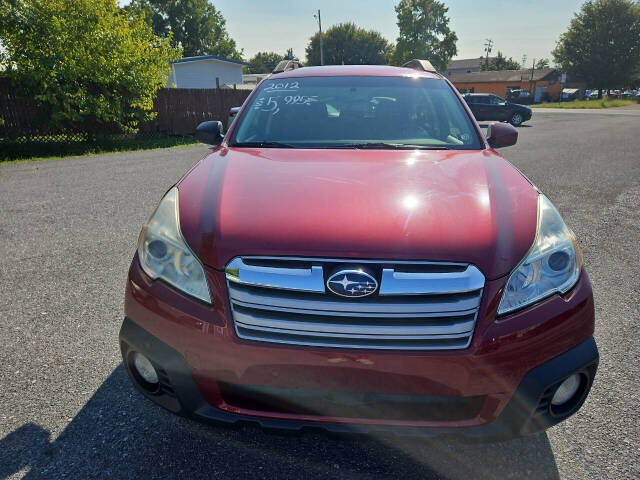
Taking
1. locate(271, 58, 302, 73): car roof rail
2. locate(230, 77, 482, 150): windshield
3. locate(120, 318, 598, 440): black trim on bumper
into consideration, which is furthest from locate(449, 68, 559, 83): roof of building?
locate(120, 318, 598, 440): black trim on bumper

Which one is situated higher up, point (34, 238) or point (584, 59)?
point (584, 59)

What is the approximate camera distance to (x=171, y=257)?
1.70 meters

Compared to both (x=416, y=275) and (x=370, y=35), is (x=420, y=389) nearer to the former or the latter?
(x=416, y=275)

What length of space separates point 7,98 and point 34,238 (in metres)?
9.06

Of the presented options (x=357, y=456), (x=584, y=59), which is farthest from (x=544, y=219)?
(x=584, y=59)

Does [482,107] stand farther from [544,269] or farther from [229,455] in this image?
[229,455]

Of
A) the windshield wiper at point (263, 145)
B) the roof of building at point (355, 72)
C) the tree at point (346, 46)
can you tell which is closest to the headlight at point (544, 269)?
the windshield wiper at point (263, 145)

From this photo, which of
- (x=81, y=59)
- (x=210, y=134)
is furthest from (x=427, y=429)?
(x=81, y=59)

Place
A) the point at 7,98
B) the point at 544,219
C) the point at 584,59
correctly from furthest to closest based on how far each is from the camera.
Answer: the point at 584,59 < the point at 7,98 < the point at 544,219

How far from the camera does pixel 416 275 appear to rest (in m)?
1.49

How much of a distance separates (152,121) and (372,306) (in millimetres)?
15124

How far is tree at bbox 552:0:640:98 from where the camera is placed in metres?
56.5

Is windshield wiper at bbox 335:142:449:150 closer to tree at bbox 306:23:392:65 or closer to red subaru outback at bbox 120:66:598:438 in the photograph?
red subaru outback at bbox 120:66:598:438

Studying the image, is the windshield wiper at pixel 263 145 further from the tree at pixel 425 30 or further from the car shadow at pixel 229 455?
the tree at pixel 425 30
